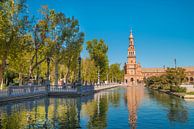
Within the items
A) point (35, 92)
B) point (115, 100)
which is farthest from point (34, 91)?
point (115, 100)

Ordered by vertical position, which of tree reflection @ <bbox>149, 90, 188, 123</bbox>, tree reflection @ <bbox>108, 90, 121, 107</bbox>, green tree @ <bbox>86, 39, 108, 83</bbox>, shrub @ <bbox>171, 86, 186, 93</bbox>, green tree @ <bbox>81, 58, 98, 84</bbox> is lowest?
tree reflection @ <bbox>149, 90, 188, 123</bbox>

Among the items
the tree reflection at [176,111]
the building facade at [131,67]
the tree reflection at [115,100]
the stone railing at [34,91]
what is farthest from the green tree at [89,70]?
the building facade at [131,67]

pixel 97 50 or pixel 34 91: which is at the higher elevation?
pixel 97 50

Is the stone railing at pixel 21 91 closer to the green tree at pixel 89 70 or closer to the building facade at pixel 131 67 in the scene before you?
the green tree at pixel 89 70

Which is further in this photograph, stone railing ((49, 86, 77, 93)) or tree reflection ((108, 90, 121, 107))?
stone railing ((49, 86, 77, 93))

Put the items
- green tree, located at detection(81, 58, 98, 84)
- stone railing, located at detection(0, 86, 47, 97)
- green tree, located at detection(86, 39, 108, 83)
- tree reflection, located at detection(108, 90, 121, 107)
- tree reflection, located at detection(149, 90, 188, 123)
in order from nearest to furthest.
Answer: tree reflection, located at detection(149, 90, 188, 123) → tree reflection, located at detection(108, 90, 121, 107) → stone railing, located at detection(0, 86, 47, 97) → green tree, located at detection(86, 39, 108, 83) → green tree, located at detection(81, 58, 98, 84)

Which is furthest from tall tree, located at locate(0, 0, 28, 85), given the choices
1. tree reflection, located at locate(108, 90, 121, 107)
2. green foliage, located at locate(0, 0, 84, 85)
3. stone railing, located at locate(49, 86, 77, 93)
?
tree reflection, located at locate(108, 90, 121, 107)

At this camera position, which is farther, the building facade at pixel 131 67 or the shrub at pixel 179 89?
the building facade at pixel 131 67

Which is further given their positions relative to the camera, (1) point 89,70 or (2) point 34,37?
(1) point 89,70

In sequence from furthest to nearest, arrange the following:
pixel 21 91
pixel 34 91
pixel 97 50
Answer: pixel 97 50 < pixel 34 91 < pixel 21 91

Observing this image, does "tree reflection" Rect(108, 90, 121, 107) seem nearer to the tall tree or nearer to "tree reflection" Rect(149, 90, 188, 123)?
A: "tree reflection" Rect(149, 90, 188, 123)

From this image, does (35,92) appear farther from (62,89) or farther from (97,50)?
(97,50)

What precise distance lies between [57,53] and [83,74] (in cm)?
3274

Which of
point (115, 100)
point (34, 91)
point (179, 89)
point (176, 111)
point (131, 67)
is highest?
point (131, 67)
